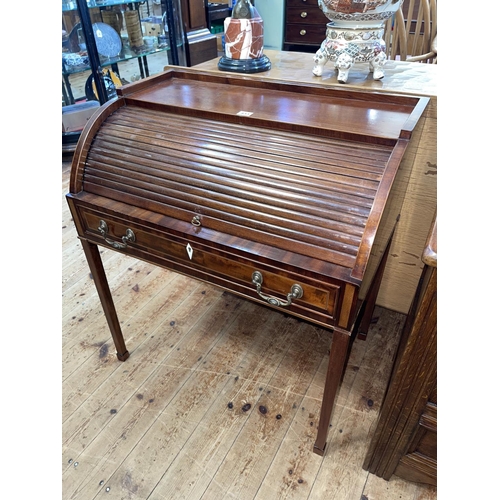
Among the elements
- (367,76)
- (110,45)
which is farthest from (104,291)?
(110,45)

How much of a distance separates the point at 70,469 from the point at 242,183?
1.08 meters

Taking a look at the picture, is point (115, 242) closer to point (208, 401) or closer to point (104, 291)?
point (104, 291)

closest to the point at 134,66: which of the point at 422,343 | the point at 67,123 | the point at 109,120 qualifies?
the point at 67,123

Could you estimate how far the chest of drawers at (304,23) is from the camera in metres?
3.07

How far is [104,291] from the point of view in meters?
1.40

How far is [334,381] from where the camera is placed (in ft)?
3.45

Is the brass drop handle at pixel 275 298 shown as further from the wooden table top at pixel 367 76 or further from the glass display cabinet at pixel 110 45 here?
the glass display cabinet at pixel 110 45

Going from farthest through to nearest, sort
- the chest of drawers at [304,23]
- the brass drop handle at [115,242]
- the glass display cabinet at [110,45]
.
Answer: the chest of drawers at [304,23]
the glass display cabinet at [110,45]
the brass drop handle at [115,242]

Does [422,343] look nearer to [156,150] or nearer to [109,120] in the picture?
[156,150]

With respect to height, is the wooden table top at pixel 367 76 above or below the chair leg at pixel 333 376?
above

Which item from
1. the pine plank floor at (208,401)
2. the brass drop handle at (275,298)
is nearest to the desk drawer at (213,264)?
the brass drop handle at (275,298)

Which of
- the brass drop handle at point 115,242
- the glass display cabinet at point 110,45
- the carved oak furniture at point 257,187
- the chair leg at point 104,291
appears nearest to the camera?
the carved oak furniture at point 257,187

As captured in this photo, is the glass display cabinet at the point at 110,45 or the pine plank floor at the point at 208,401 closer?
the pine plank floor at the point at 208,401

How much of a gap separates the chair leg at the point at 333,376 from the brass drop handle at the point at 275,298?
0.13m
